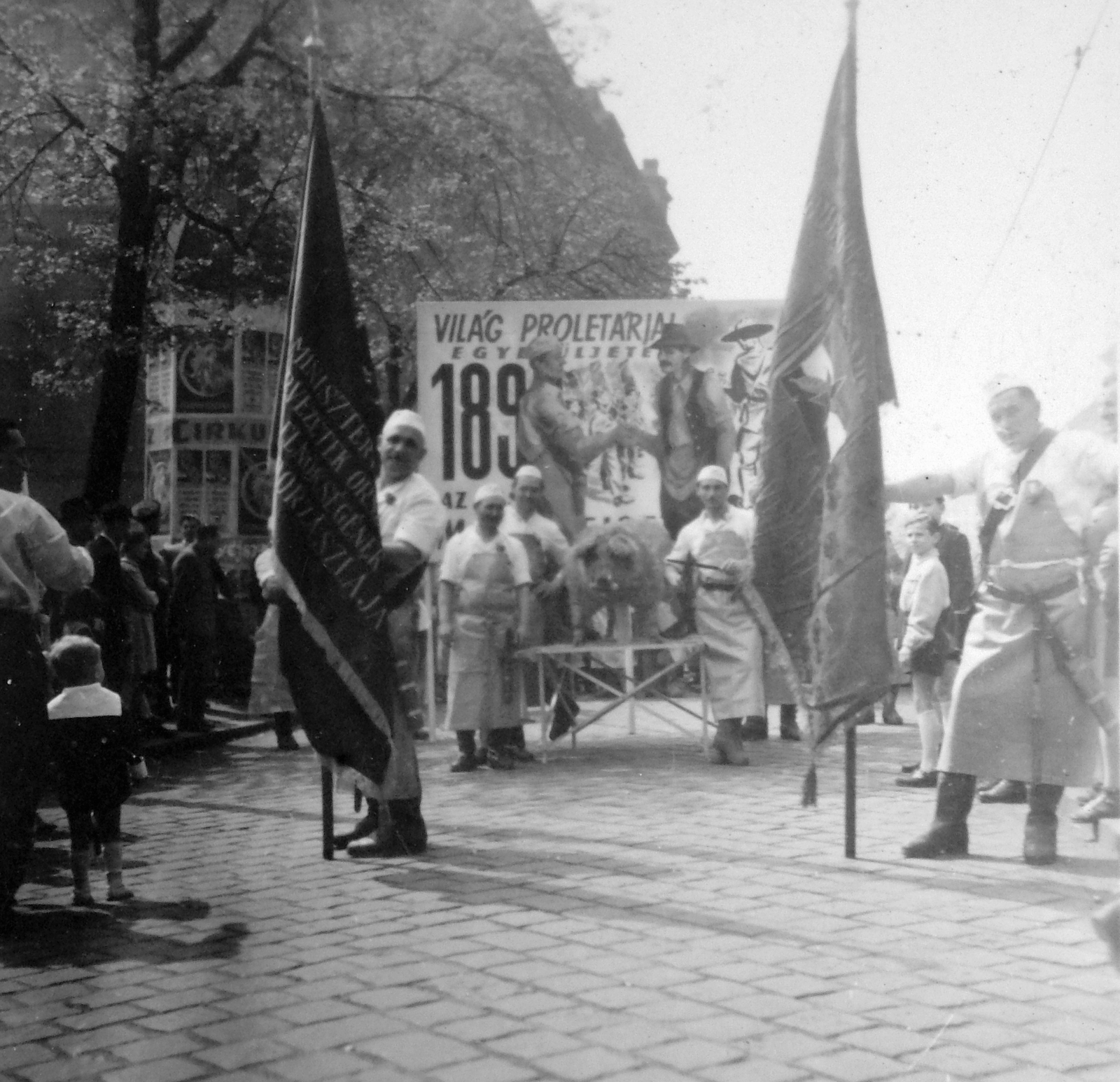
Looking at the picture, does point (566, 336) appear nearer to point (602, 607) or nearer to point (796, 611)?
point (602, 607)

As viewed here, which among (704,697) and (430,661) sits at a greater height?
(430,661)

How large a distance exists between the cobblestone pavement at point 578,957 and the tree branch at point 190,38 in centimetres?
640

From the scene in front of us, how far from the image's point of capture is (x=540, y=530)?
12.2 m

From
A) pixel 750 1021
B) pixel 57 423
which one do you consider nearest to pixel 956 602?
pixel 750 1021

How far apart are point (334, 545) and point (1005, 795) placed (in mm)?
3903

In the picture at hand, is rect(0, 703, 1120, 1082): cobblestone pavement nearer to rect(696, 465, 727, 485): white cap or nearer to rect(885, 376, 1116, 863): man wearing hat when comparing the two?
rect(885, 376, 1116, 863): man wearing hat

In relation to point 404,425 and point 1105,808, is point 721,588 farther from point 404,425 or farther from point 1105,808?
point 404,425

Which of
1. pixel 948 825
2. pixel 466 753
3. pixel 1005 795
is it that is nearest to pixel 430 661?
pixel 466 753

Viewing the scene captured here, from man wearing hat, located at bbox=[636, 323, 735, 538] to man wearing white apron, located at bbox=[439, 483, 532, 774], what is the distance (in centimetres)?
203

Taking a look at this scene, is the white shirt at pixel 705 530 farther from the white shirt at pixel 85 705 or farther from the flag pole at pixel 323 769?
the white shirt at pixel 85 705

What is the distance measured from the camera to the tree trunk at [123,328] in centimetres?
1257

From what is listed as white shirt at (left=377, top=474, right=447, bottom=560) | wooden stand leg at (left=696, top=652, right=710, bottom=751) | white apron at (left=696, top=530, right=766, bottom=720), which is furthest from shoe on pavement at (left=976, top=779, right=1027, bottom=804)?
white shirt at (left=377, top=474, right=447, bottom=560)

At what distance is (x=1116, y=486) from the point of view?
650cm

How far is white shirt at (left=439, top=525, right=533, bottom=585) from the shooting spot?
11.2 metres
